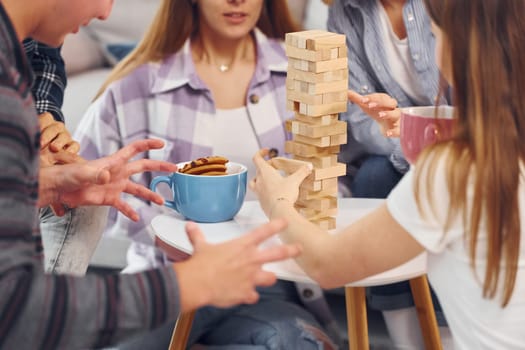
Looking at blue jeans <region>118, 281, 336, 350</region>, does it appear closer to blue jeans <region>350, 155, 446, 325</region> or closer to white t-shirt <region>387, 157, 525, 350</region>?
blue jeans <region>350, 155, 446, 325</region>

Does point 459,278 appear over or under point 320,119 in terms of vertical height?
under

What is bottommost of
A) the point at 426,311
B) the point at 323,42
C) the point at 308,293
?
the point at 308,293

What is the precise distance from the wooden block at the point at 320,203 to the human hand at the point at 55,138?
1.29 feet

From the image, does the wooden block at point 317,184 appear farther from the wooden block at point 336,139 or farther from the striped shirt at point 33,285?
the striped shirt at point 33,285

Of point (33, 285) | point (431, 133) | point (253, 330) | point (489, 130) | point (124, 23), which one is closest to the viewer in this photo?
point (33, 285)

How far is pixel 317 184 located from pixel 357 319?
0.22 meters

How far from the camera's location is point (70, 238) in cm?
142

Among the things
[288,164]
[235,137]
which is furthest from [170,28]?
[288,164]

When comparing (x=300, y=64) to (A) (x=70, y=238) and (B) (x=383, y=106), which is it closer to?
(B) (x=383, y=106)

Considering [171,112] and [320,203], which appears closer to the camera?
[320,203]

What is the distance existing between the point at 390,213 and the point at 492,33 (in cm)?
24

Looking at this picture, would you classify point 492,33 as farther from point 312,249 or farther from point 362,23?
point 362,23

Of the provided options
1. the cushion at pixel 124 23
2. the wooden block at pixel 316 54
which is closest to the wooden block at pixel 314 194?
the wooden block at pixel 316 54

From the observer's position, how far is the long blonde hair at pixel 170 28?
201 cm
